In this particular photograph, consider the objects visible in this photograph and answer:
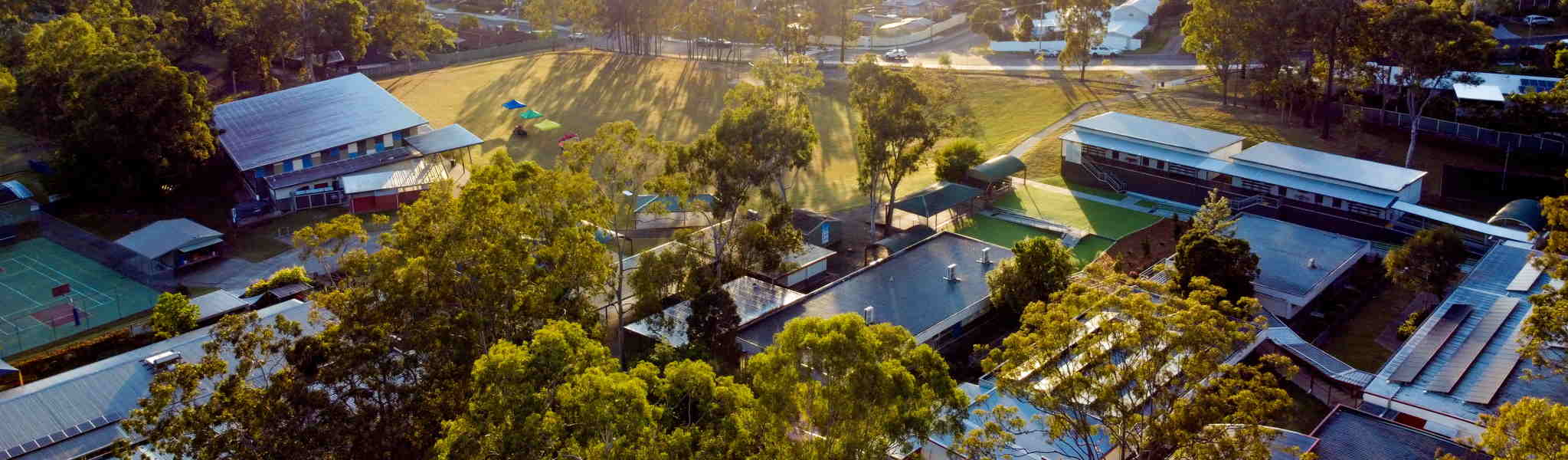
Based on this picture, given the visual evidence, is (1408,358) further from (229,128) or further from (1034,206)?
(229,128)

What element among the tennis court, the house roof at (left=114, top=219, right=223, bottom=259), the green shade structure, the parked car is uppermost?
the parked car

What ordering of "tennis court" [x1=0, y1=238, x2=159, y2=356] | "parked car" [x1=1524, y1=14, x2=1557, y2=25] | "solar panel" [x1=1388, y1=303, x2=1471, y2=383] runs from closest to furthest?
"solar panel" [x1=1388, y1=303, x2=1471, y2=383] < "tennis court" [x1=0, y1=238, x2=159, y2=356] < "parked car" [x1=1524, y1=14, x2=1557, y2=25]

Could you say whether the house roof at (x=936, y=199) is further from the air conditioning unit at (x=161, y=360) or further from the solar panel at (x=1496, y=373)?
the air conditioning unit at (x=161, y=360)

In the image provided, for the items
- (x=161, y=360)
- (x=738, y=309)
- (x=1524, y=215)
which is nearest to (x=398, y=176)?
(x=161, y=360)

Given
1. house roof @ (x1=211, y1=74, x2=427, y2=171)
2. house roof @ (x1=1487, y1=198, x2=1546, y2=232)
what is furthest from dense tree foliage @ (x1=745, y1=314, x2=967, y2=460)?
house roof @ (x1=211, y1=74, x2=427, y2=171)

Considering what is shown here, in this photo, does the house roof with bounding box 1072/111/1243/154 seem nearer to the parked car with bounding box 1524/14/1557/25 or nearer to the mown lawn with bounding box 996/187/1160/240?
the mown lawn with bounding box 996/187/1160/240

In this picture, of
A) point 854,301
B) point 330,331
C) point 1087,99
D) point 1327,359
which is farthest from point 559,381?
point 1087,99
